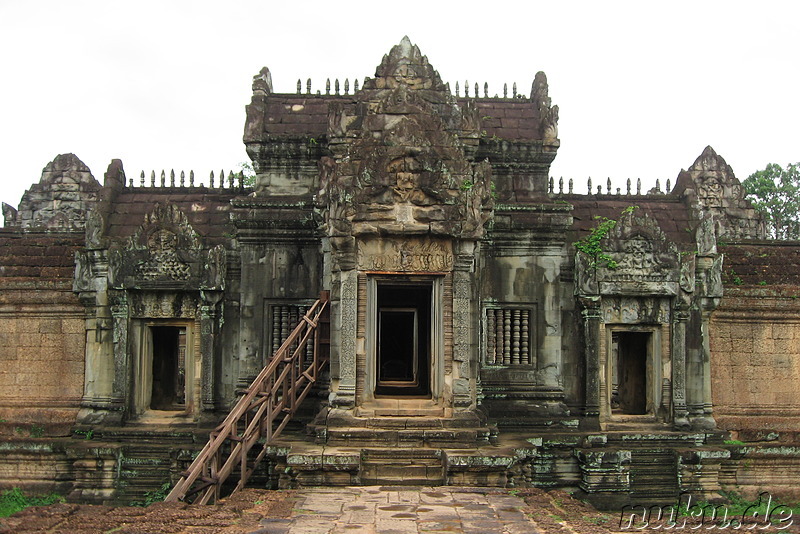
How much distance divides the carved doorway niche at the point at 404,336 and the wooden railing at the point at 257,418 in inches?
42.3

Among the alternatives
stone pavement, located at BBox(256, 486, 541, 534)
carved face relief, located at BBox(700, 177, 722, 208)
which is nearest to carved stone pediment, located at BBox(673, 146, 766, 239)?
carved face relief, located at BBox(700, 177, 722, 208)

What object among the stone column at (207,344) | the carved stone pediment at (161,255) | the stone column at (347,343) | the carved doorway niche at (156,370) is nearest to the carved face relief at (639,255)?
the stone column at (347,343)

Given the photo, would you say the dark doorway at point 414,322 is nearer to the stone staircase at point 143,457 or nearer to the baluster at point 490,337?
the baluster at point 490,337

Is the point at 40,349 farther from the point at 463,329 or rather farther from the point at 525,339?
the point at 525,339

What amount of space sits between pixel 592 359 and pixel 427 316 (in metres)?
3.13

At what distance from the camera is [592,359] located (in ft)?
44.7

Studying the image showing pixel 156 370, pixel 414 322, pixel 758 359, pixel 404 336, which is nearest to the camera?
pixel 758 359

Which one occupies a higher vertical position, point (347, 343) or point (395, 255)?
point (395, 255)

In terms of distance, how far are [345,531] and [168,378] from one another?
8132 mm

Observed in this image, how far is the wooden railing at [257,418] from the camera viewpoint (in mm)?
10461

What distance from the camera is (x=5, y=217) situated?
2788 centimetres

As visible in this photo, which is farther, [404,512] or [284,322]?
[284,322]

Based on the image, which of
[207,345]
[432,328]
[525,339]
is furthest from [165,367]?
[525,339]

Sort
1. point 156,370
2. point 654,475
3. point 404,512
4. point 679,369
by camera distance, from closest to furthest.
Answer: point 404,512 < point 654,475 < point 679,369 < point 156,370
